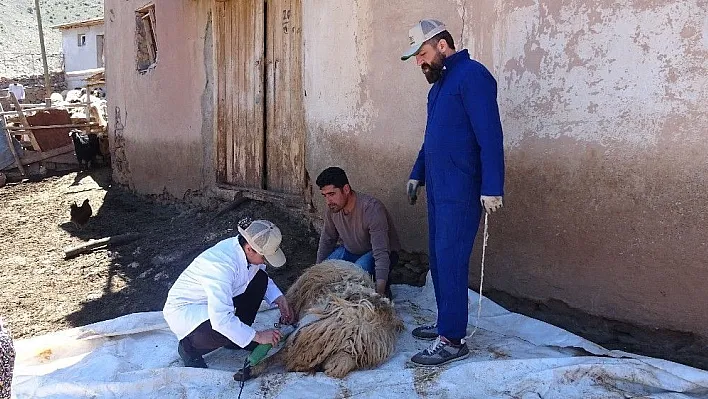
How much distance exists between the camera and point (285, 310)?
12.3 feet

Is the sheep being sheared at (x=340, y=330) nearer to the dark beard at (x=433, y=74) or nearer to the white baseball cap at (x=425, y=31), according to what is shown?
the dark beard at (x=433, y=74)

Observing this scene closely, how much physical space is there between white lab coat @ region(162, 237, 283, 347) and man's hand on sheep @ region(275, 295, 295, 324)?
33cm

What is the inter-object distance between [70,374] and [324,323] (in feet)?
4.61

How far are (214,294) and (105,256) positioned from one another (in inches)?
147

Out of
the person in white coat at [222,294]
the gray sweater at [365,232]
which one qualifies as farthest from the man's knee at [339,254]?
the person in white coat at [222,294]

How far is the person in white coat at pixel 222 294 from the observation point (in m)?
3.19

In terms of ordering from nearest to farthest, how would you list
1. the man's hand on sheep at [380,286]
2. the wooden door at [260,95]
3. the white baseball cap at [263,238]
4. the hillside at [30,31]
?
the white baseball cap at [263,238]
the man's hand on sheep at [380,286]
the wooden door at [260,95]
the hillside at [30,31]

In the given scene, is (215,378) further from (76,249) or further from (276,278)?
(76,249)

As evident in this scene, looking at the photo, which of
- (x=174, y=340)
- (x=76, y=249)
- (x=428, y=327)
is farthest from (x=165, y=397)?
(x=76, y=249)

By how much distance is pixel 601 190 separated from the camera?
11.5 feet

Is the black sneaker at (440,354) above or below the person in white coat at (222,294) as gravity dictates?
below

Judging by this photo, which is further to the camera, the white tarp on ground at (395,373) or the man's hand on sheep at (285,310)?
the man's hand on sheep at (285,310)

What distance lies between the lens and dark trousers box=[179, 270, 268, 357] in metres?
3.34

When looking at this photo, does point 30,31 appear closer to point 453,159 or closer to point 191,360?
point 191,360
